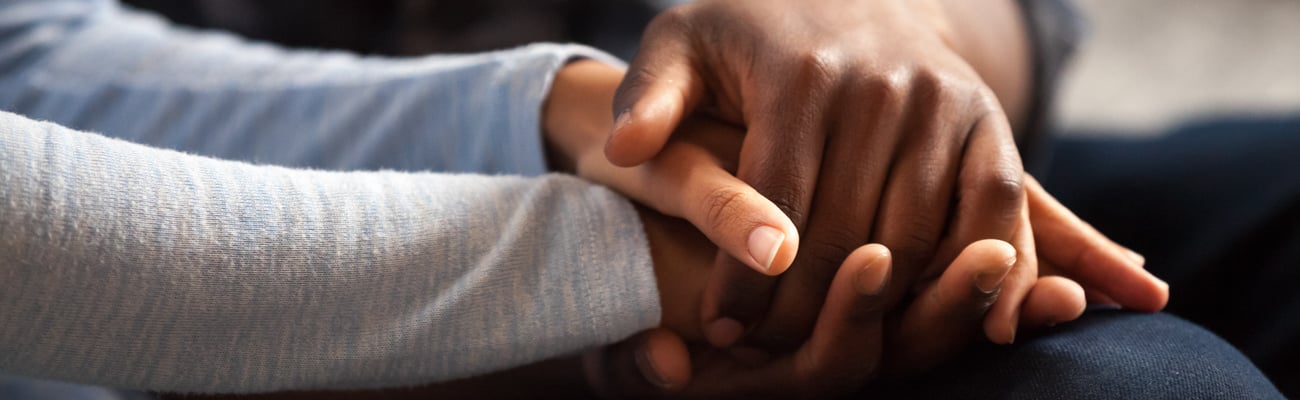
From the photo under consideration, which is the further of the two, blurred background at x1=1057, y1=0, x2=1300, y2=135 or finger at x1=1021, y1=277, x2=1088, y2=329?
blurred background at x1=1057, y1=0, x2=1300, y2=135

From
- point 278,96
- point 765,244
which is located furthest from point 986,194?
point 278,96

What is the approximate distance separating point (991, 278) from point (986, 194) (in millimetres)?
40

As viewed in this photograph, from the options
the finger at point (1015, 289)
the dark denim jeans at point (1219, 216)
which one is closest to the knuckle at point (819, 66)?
the finger at point (1015, 289)

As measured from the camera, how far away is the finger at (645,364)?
42 centimetres

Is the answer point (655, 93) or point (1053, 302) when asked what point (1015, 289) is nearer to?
point (1053, 302)

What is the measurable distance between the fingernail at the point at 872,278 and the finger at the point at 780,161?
0.13 feet

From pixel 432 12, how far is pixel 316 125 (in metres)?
0.28

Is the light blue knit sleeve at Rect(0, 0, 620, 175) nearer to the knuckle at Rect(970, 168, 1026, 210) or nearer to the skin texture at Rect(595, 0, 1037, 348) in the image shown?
the skin texture at Rect(595, 0, 1037, 348)

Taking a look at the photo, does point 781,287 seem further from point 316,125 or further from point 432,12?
point 432,12

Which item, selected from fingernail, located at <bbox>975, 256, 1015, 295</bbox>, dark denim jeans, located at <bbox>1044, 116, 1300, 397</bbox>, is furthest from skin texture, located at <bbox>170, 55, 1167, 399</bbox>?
dark denim jeans, located at <bbox>1044, 116, 1300, 397</bbox>

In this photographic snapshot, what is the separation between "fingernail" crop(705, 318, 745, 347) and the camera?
420 mm

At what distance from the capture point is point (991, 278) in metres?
0.37

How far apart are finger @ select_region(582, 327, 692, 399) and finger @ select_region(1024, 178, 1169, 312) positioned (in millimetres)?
179

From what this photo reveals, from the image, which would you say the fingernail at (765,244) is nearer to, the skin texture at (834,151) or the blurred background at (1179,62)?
the skin texture at (834,151)
